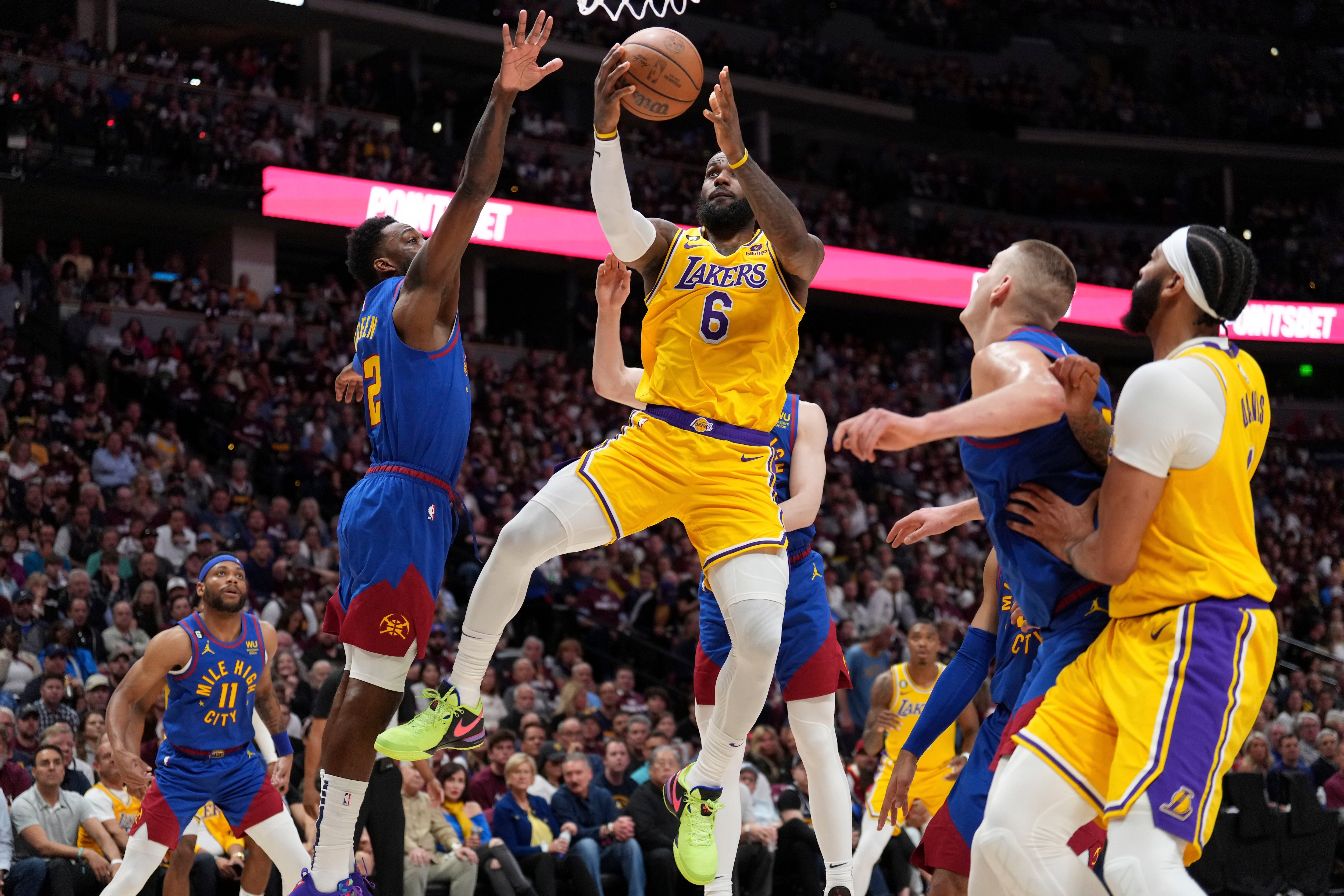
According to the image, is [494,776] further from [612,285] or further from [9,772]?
[612,285]

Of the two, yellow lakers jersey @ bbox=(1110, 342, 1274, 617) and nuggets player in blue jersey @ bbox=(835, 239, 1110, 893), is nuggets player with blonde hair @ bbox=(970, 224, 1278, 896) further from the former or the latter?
nuggets player in blue jersey @ bbox=(835, 239, 1110, 893)

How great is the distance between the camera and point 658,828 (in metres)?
10.6

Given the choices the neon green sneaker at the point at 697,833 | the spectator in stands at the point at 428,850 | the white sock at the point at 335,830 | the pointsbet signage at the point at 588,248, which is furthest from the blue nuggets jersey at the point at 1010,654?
the pointsbet signage at the point at 588,248

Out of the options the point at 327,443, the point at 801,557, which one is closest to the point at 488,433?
the point at 327,443

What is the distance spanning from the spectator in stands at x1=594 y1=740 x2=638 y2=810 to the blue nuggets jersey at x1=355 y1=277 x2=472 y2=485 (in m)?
5.96

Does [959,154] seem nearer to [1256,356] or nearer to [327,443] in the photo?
[1256,356]

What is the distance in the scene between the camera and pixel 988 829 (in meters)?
3.92

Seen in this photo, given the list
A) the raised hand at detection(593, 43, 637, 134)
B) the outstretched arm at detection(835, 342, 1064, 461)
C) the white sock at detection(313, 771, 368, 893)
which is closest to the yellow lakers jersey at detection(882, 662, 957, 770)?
the white sock at detection(313, 771, 368, 893)

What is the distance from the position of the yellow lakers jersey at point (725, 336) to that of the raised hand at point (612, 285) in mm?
348

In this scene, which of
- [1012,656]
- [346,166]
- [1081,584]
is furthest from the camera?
[346,166]

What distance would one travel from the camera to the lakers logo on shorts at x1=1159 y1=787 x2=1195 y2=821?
3668 millimetres

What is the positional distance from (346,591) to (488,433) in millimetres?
13786

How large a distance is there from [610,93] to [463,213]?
836 mm

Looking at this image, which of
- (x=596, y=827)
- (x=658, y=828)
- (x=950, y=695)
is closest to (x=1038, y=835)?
(x=950, y=695)
